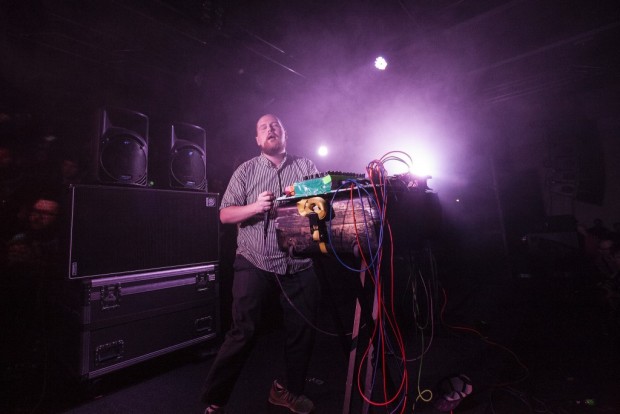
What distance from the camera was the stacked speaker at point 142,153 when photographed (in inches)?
94.3

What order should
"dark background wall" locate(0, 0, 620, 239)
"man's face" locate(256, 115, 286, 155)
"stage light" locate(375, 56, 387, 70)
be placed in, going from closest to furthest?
"man's face" locate(256, 115, 286, 155) → "dark background wall" locate(0, 0, 620, 239) → "stage light" locate(375, 56, 387, 70)

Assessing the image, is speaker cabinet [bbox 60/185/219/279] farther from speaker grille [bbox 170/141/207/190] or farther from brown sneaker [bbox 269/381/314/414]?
brown sneaker [bbox 269/381/314/414]

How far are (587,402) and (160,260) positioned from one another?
3.18 metres

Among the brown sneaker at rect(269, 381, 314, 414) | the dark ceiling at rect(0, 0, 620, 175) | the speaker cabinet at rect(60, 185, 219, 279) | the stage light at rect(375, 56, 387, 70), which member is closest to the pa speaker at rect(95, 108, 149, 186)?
the speaker cabinet at rect(60, 185, 219, 279)

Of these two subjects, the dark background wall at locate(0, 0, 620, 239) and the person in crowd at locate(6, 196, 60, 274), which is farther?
the dark background wall at locate(0, 0, 620, 239)

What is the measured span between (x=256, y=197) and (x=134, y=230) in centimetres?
124

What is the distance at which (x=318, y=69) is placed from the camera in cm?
415

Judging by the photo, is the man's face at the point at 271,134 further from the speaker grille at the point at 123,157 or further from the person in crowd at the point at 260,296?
the speaker grille at the point at 123,157

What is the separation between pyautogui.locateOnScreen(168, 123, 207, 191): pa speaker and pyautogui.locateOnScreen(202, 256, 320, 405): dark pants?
4.60 ft

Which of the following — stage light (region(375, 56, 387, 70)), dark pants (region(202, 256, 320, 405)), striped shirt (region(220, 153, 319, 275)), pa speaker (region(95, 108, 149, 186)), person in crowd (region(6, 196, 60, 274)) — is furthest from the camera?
stage light (region(375, 56, 387, 70))

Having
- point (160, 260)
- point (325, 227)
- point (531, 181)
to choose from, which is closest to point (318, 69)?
point (160, 260)

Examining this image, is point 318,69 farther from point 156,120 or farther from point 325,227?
point 325,227

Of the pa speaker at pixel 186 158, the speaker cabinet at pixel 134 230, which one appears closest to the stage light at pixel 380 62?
Result: the pa speaker at pixel 186 158

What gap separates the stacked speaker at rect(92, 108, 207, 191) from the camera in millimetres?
2395
